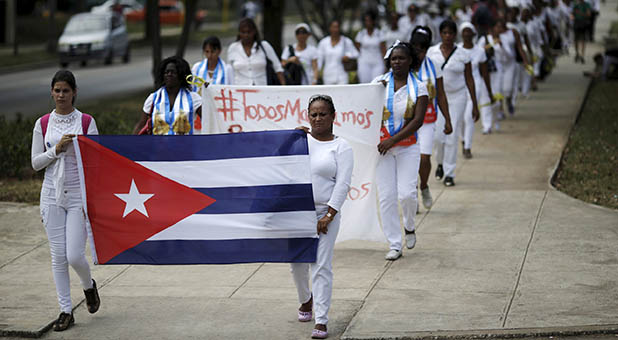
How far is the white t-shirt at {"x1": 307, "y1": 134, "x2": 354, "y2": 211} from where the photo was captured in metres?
6.54

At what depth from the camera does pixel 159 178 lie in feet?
23.6

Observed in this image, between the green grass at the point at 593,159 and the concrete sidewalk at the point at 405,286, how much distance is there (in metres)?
0.55

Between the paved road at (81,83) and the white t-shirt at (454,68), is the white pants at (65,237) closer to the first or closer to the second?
the white t-shirt at (454,68)

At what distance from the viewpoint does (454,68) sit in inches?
461

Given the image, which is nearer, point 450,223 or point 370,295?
point 370,295

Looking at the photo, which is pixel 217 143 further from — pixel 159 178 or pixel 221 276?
pixel 221 276

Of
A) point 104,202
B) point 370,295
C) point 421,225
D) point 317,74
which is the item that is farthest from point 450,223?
point 317,74

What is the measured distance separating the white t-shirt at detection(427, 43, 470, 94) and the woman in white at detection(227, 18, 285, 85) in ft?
6.12

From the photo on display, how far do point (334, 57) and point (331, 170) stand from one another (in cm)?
1006

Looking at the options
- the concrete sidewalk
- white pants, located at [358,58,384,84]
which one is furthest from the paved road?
the concrete sidewalk

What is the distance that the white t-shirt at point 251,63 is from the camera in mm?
12344

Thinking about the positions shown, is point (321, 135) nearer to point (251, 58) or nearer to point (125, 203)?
point (125, 203)

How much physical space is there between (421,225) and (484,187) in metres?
2.17

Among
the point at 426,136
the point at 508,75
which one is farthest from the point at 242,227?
the point at 508,75
